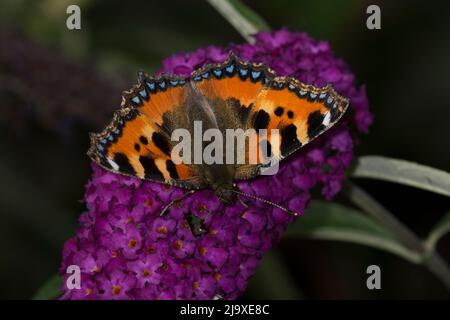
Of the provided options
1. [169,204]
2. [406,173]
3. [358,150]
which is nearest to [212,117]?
[169,204]

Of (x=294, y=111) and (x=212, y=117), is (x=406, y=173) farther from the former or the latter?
(x=212, y=117)

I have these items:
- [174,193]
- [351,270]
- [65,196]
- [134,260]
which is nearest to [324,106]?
[174,193]

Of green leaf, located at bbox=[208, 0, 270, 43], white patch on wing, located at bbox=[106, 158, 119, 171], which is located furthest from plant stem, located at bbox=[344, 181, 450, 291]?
white patch on wing, located at bbox=[106, 158, 119, 171]

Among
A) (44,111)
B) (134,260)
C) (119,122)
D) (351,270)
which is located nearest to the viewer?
(134,260)

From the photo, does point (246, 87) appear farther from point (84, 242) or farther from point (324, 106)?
point (84, 242)

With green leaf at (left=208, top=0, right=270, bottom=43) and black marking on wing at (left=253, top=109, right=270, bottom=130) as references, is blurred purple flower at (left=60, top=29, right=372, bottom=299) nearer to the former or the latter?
black marking on wing at (left=253, top=109, right=270, bottom=130)

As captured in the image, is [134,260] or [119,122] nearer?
[134,260]

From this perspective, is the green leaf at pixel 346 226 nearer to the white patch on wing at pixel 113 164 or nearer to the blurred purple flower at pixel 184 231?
the blurred purple flower at pixel 184 231
